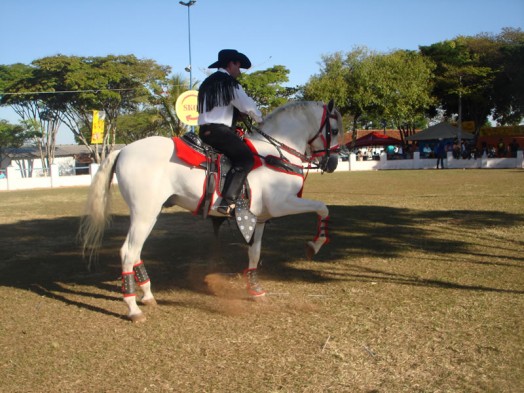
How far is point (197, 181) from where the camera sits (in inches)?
248

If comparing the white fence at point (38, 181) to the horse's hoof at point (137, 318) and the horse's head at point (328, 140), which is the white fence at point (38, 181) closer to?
the horse's head at point (328, 140)

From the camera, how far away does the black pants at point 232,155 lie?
245 inches

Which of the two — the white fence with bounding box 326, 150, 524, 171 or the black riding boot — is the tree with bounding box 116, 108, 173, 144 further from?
the black riding boot

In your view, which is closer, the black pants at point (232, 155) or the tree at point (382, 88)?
the black pants at point (232, 155)

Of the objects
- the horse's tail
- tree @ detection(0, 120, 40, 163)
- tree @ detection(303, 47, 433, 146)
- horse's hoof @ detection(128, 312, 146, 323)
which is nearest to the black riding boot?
the horse's tail

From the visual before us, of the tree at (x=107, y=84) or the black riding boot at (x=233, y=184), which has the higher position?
the tree at (x=107, y=84)

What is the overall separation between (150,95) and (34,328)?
45174mm

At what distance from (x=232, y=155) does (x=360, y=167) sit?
1532 inches

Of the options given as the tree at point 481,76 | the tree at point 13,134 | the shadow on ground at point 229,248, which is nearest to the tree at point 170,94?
the tree at point 13,134

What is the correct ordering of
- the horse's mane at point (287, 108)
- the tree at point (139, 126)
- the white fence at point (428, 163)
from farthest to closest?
the tree at point (139, 126) < the white fence at point (428, 163) < the horse's mane at point (287, 108)

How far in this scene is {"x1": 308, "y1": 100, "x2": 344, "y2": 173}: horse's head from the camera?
6.94m

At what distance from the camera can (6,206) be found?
20391 mm

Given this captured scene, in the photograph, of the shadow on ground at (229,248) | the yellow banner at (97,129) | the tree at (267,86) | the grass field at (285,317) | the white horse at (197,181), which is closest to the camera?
the grass field at (285,317)

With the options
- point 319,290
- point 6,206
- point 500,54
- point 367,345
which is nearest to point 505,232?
point 319,290
